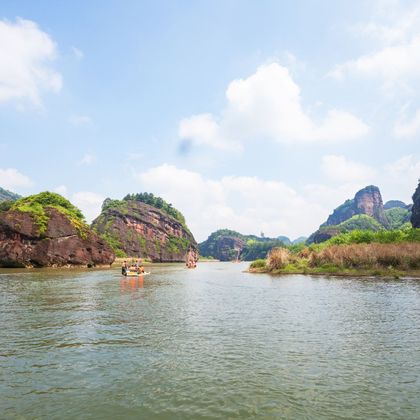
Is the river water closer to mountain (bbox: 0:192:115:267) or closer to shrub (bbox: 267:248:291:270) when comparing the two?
shrub (bbox: 267:248:291:270)

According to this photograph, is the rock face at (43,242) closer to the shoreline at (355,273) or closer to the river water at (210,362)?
the shoreline at (355,273)

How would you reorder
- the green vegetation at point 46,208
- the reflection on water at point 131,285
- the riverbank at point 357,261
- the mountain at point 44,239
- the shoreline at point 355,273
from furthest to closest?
1. the green vegetation at point 46,208
2. the mountain at point 44,239
3. the riverbank at point 357,261
4. the shoreline at point 355,273
5. the reflection on water at point 131,285

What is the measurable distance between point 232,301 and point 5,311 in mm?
17536

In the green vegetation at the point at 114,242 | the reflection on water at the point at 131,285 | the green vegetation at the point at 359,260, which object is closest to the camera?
the reflection on water at the point at 131,285

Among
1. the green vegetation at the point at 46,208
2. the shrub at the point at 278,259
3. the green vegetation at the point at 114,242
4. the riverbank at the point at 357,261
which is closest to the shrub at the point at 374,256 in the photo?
the riverbank at the point at 357,261

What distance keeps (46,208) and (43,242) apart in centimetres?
1232

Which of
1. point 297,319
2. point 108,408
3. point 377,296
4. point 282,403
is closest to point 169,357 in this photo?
point 108,408

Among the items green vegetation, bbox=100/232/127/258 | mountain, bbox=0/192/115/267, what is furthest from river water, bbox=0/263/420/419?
green vegetation, bbox=100/232/127/258

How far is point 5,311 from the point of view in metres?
24.8

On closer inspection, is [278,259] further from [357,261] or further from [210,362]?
[210,362]

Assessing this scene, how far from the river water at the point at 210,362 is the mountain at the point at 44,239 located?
73567mm

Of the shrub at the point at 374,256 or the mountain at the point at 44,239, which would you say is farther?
the mountain at the point at 44,239

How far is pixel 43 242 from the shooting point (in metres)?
93.9

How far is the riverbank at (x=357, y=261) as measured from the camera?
177 ft
